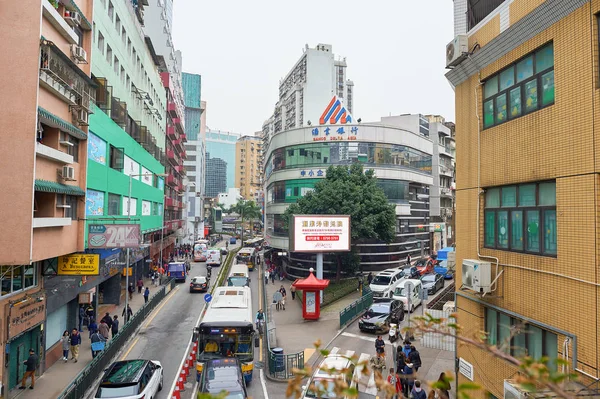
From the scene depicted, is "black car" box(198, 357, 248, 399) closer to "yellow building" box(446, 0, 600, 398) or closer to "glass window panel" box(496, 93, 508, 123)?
"yellow building" box(446, 0, 600, 398)

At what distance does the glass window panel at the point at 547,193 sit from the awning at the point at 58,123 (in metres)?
15.6

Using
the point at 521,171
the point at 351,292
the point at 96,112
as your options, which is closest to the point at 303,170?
the point at 351,292

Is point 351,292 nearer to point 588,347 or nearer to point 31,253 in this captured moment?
point 31,253

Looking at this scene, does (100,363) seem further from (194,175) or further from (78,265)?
(194,175)

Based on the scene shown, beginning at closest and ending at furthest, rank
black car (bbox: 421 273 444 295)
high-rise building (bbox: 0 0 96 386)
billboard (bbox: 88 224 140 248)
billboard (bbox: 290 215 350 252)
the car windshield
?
high-rise building (bbox: 0 0 96 386)
billboard (bbox: 88 224 140 248)
billboard (bbox: 290 215 350 252)
the car windshield
black car (bbox: 421 273 444 295)

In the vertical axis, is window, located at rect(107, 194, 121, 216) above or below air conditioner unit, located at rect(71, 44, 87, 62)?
below

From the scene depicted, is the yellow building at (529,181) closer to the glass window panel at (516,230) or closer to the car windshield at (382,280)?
the glass window panel at (516,230)

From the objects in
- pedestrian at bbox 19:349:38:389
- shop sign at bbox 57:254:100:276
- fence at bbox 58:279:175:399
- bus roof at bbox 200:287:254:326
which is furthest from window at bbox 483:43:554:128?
pedestrian at bbox 19:349:38:389

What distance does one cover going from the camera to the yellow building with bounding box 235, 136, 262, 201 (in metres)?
163

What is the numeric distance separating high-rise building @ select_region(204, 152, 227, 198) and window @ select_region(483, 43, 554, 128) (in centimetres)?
18584

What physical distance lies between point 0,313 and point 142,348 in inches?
307

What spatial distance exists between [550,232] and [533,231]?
1.75ft

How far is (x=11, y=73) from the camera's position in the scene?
14406 mm

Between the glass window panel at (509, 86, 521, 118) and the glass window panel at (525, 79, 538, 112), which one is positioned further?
the glass window panel at (509, 86, 521, 118)
